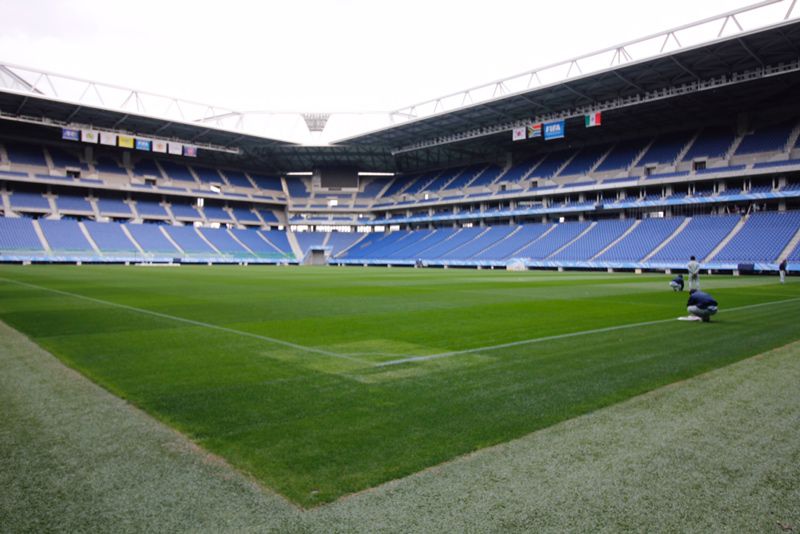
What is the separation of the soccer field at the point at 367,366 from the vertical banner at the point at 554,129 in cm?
3831

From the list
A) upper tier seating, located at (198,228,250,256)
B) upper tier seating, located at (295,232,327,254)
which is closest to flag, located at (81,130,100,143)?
upper tier seating, located at (198,228,250,256)

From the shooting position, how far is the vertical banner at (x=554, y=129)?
167 feet

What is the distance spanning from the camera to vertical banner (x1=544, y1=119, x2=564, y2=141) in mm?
50844

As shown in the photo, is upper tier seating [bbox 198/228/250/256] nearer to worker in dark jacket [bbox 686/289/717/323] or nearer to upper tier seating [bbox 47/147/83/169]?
upper tier seating [bbox 47/147/83/169]

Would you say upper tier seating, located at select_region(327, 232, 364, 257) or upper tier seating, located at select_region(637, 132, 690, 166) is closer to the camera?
upper tier seating, located at select_region(637, 132, 690, 166)

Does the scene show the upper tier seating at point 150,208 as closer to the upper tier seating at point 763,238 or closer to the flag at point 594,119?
the flag at point 594,119

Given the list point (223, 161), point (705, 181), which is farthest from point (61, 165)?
point (705, 181)

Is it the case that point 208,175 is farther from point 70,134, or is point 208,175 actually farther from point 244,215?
point 70,134

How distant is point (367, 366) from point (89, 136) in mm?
67030

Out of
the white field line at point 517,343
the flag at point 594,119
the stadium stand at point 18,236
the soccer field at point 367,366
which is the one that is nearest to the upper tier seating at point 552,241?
the flag at point 594,119

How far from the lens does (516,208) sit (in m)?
66.0

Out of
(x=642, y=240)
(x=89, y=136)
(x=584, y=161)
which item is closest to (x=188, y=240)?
(x=89, y=136)

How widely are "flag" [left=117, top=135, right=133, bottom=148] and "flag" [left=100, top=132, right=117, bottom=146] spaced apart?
0.51m

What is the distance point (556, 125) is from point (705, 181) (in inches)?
627
